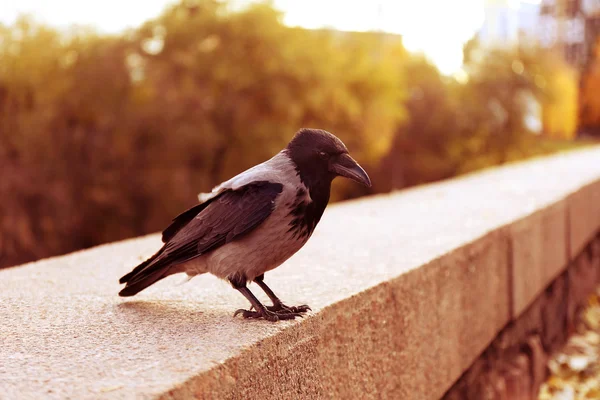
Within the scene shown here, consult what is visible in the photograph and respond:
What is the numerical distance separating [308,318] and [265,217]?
1.14 feet

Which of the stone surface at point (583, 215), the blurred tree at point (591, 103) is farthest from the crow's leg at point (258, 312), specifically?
the blurred tree at point (591, 103)

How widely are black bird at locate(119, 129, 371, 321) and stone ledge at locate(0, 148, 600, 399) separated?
0.18m

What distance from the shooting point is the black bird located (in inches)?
87.4

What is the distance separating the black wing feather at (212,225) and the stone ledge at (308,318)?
0.19m

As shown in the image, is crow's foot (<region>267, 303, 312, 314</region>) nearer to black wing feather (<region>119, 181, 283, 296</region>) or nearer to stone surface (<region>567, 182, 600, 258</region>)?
black wing feather (<region>119, 181, 283, 296</region>)

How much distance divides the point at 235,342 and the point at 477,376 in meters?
2.04

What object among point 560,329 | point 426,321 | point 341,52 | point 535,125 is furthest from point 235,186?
point 535,125

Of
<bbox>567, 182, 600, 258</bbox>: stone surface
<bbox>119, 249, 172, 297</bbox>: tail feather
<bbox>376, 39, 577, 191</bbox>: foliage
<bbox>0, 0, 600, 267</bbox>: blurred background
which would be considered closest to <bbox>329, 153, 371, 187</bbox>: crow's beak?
<bbox>119, 249, 172, 297</bbox>: tail feather

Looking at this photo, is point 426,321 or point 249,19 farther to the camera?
point 249,19

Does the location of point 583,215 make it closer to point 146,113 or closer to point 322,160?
point 322,160

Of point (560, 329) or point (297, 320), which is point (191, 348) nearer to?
point (297, 320)

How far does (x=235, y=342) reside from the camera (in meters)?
1.99

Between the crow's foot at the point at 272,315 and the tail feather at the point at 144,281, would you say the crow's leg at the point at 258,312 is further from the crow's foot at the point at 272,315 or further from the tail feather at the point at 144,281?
the tail feather at the point at 144,281

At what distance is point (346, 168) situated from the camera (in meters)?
2.29
